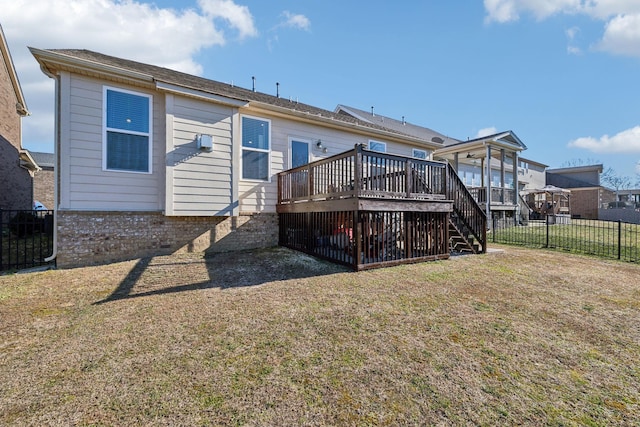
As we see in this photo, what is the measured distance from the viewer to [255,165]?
323 inches

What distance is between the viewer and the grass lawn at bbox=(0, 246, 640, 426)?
191cm

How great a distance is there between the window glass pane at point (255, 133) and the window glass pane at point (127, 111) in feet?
7.83

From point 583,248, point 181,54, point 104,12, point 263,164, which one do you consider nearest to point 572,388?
point 263,164

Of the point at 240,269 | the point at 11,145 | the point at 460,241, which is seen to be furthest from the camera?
the point at 11,145

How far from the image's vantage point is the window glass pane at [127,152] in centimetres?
618

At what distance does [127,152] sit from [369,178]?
214 inches

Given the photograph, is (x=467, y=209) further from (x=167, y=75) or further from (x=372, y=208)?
(x=167, y=75)

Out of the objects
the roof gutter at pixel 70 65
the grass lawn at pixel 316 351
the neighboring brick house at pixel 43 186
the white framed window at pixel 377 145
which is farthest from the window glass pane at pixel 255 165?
the neighboring brick house at pixel 43 186

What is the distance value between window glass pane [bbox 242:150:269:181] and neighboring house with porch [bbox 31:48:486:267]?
0.10 feet

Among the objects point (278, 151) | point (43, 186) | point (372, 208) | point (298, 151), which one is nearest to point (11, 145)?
point (43, 186)

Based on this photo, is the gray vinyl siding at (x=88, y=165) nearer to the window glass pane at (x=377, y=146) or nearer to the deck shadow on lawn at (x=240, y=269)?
the deck shadow on lawn at (x=240, y=269)

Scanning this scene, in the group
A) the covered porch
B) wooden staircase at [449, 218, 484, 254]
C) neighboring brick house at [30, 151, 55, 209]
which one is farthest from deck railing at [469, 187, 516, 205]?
neighboring brick house at [30, 151, 55, 209]

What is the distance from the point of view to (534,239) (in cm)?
1043

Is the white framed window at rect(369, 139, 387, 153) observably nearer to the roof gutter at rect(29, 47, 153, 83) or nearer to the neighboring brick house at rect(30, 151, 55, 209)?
the roof gutter at rect(29, 47, 153, 83)
